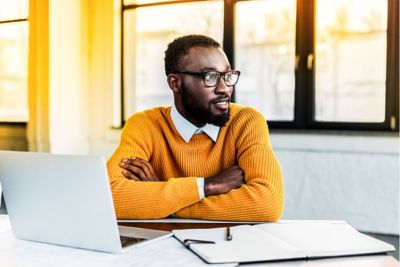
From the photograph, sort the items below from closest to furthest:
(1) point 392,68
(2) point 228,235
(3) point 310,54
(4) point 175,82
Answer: (2) point 228,235 < (4) point 175,82 < (1) point 392,68 < (3) point 310,54

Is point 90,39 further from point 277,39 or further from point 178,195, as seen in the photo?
point 178,195

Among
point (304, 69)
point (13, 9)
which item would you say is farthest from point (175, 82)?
point (13, 9)

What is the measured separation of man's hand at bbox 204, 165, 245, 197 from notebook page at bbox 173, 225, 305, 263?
0.36m

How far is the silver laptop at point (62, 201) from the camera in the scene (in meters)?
1.10

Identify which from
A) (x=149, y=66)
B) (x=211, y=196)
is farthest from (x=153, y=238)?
(x=149, y=66)

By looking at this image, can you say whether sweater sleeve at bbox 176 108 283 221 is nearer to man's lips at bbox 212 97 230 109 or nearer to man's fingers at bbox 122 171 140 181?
man's lips at bbox 212 97 230 109

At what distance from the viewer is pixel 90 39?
468cm

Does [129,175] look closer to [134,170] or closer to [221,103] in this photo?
[134,170]

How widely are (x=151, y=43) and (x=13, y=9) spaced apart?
145 centimetres

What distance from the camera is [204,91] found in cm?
197

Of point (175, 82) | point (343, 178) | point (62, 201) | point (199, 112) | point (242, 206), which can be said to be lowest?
point (343, 178)

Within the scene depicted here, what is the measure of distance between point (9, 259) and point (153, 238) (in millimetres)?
324

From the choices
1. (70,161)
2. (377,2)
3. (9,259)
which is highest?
(377,2)

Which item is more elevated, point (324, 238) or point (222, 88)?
point (222, 88)
